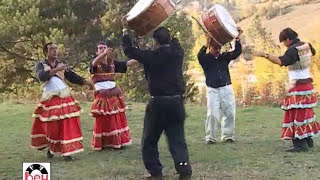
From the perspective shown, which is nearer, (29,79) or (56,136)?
(56,136)

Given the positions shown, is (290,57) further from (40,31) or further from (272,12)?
(272,12)

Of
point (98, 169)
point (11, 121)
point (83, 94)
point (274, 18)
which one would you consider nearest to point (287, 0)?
point (274, 18)

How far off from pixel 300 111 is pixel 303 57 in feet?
2.42

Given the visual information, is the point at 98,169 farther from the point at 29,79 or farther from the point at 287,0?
the point at 287,0

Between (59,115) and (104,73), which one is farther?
(104,73)

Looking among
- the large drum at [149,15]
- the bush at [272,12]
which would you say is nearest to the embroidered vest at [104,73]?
the large drum at [149,15]

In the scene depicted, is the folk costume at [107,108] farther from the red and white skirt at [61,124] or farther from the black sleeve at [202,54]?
the black sleeve at [202,54]

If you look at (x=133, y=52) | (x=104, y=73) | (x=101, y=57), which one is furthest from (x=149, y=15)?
(x=104, y=73)

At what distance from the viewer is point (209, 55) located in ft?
28.4

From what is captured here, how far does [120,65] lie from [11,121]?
18.0ft

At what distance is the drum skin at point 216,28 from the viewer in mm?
7469

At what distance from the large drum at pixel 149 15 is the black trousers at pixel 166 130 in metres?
0.78

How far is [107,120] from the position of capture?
8.47 m

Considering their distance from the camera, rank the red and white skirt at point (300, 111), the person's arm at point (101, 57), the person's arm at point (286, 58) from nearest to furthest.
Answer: the person's arm at point (286, 58), the red and white skirt at point (300, 111), the person's arm at point (101, 57)
